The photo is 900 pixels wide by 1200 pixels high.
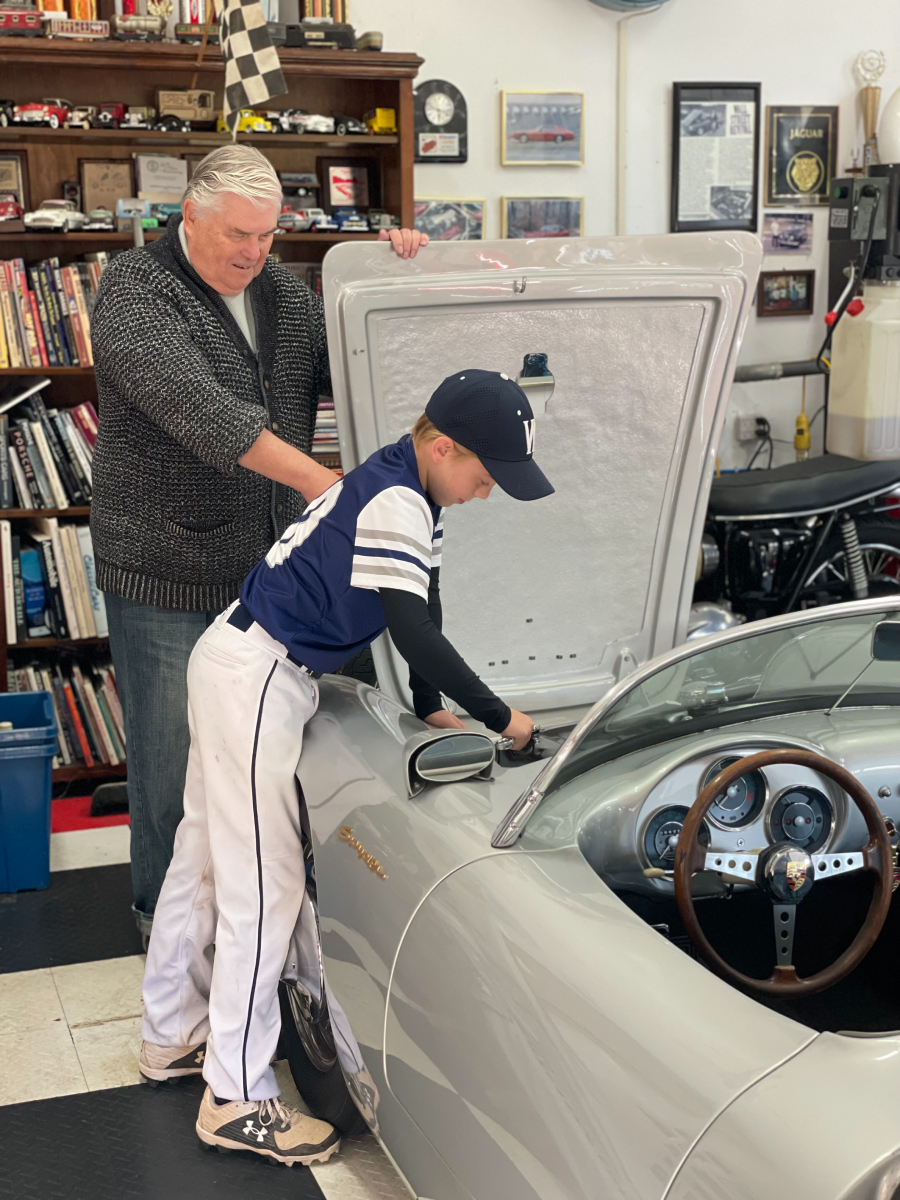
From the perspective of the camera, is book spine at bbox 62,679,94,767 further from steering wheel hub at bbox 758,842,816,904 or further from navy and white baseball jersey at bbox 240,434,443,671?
steering wheel hub at bbox 758,842,816,904

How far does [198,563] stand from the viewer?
2598mm

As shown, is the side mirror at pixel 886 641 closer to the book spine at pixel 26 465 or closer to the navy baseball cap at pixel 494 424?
the navy baseball cap at pixel 494 424

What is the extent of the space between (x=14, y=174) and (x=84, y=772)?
82.6 inches

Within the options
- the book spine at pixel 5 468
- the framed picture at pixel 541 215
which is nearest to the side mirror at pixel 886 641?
the book spine at pixel 5 468

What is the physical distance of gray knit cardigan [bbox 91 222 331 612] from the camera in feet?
7.63

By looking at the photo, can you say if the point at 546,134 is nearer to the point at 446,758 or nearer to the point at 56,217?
the point at 56,217

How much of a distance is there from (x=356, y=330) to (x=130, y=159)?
249 centimetres

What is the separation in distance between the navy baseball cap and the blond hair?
0.6 inches

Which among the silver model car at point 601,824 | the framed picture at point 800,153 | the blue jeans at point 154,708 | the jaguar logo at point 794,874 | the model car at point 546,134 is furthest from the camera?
the framed picture at point 800,153

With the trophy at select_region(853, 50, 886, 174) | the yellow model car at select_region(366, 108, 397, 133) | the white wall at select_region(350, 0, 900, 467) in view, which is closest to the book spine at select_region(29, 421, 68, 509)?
the yellow model car at select_region(366, 108, 397, 133)

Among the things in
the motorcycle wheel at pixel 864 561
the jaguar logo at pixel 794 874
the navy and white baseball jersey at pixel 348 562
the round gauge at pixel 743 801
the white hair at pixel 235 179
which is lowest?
the motorcycle wheel at pixel 864 561

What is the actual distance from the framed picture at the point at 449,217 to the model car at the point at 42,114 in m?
1.42

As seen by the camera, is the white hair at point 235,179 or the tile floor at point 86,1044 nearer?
the tile floor at point 86,1044

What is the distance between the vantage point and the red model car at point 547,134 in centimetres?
487
